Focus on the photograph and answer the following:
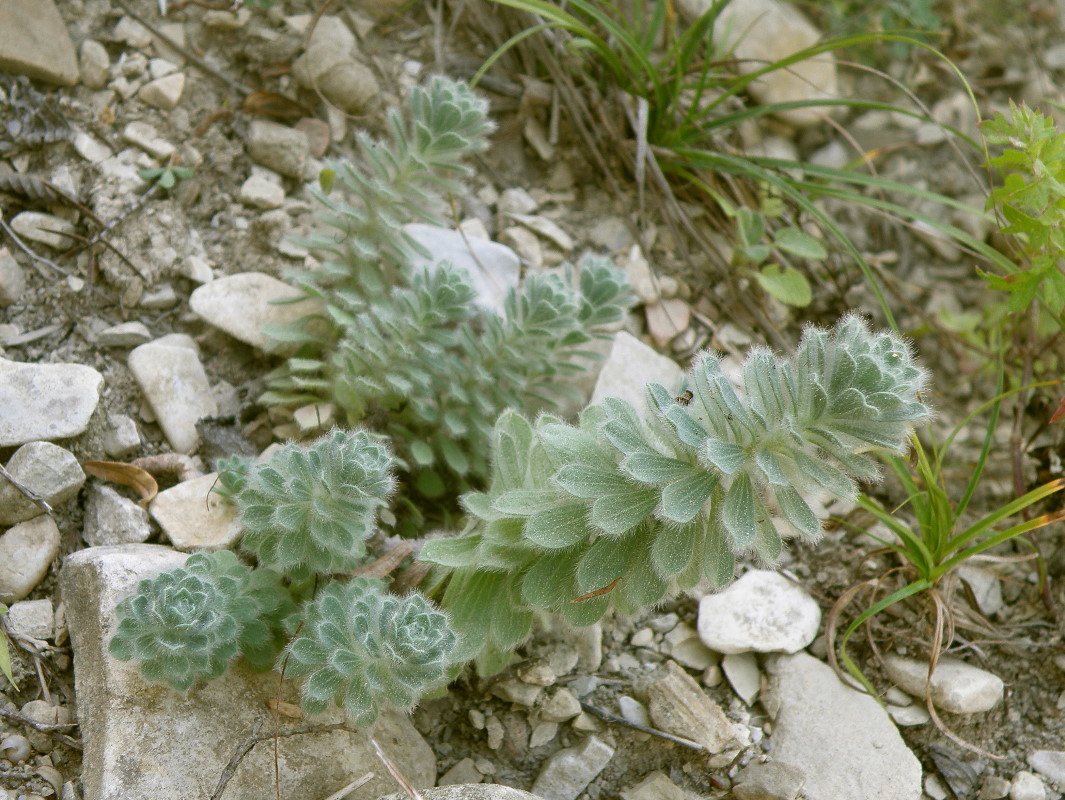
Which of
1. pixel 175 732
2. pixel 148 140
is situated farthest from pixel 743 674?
pixel 148 140

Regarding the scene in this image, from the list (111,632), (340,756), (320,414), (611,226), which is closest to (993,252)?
(611,226)

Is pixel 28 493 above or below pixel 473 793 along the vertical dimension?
above

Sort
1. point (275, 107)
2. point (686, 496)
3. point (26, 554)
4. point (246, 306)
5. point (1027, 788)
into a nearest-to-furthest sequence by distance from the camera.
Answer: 1. point (686, 496)
2. point (26, 554)
3. point (1027, 788)
4. point (246, 306)
5. point (275, 107)

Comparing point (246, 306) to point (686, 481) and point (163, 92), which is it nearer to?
point (163, 92)

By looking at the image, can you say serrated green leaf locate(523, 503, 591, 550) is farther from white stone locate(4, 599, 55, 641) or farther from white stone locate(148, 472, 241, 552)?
white stone locate(4, 599, 55, 641)

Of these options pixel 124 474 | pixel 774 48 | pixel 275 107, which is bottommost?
pixel 124 474

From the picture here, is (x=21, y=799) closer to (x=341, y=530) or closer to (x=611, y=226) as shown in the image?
(x=341, y=530)
